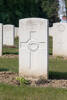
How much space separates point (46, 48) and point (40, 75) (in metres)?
0.73

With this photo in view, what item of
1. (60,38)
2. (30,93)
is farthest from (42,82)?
(60,38)

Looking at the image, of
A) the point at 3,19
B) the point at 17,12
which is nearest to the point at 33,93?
the point at 3,19

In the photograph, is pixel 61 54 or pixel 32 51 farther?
pixel 61 54

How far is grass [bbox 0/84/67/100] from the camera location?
22.0 ft

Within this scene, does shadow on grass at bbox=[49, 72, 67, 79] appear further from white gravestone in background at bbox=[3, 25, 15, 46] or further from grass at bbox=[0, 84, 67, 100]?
white gravestone in background at bbox=[3, 25, 15, 46]

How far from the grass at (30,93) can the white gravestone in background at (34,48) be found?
1.36m

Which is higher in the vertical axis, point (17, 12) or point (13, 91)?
point (17, 12)

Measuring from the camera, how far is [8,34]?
22.7 metres

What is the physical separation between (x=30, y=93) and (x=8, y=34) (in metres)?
15.8

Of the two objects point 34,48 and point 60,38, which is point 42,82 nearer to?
point 34,48

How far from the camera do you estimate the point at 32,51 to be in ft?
28.6

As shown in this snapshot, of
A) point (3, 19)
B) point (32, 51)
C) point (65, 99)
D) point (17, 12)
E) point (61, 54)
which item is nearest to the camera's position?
point (65, 99)

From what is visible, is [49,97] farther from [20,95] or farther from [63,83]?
[63,83]

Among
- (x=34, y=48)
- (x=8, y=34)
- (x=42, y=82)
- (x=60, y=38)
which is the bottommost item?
(x=42, y=82)
